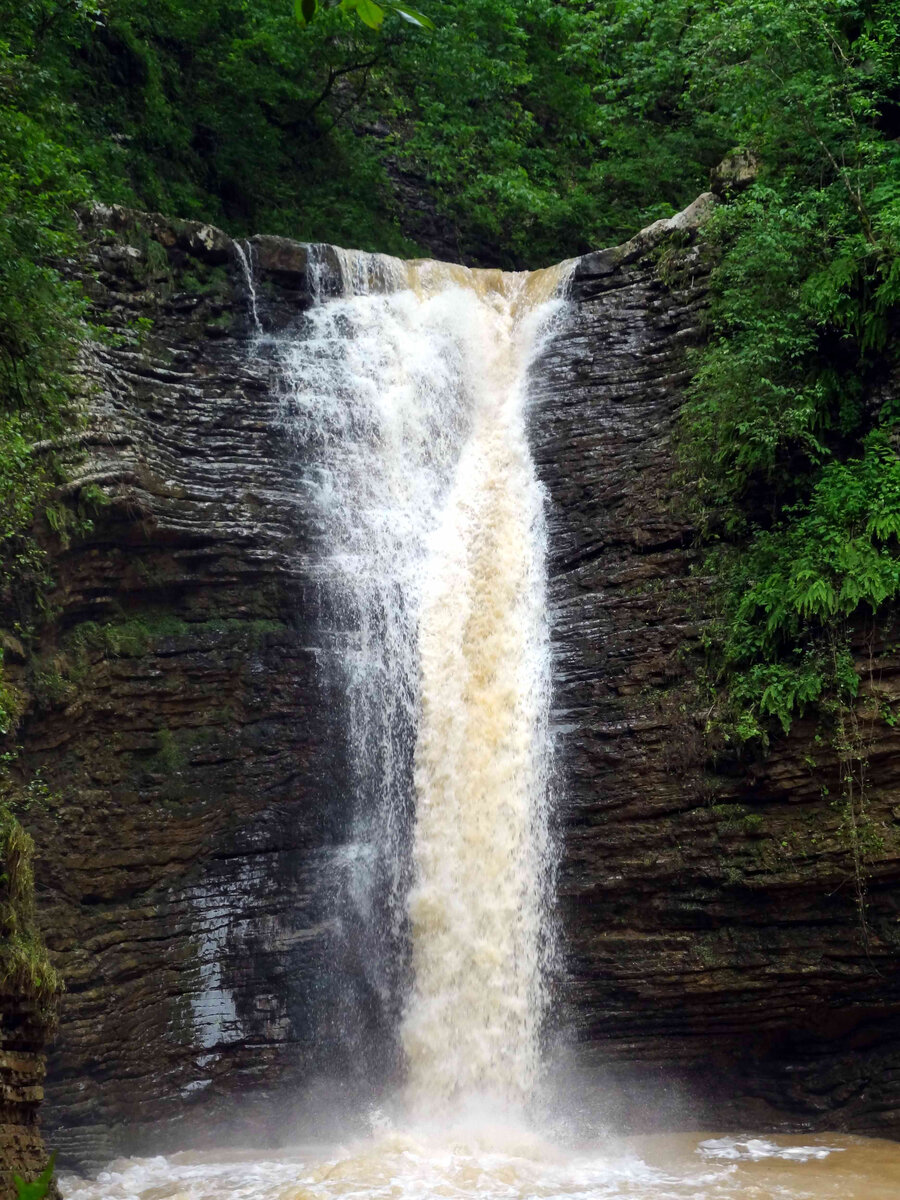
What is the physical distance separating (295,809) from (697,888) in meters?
4.16

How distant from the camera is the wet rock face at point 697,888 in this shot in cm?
1014

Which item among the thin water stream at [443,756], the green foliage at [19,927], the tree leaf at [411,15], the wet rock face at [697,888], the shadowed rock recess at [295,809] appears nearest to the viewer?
the tree leaf at [411,15]

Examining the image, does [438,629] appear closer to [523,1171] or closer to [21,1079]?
[523,1171]

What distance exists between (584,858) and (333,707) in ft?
10.2

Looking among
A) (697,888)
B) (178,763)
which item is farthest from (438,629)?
(697,888)

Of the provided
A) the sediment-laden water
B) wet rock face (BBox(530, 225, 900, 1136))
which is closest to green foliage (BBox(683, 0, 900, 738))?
wet rock face (BBox(530, 225, 900, 1136))

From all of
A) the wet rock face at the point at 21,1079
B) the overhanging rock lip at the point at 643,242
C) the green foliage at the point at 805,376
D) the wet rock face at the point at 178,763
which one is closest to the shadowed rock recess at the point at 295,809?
the wet rock face at the point at 178,763

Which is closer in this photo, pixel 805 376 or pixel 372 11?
pixel 372 11

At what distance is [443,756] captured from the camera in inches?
472

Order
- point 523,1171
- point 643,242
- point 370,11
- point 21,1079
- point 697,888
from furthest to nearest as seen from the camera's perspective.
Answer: point 643,242 < point 697,888 < point 523,1171 < point 21,1079 < point 370,11

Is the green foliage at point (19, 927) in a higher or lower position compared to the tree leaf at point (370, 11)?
lower

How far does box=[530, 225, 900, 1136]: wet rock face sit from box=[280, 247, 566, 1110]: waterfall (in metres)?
0.56

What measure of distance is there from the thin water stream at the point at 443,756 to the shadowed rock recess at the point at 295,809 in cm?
33

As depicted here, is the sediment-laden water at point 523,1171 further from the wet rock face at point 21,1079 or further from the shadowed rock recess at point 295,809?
the wet rock face at point 21,1079
